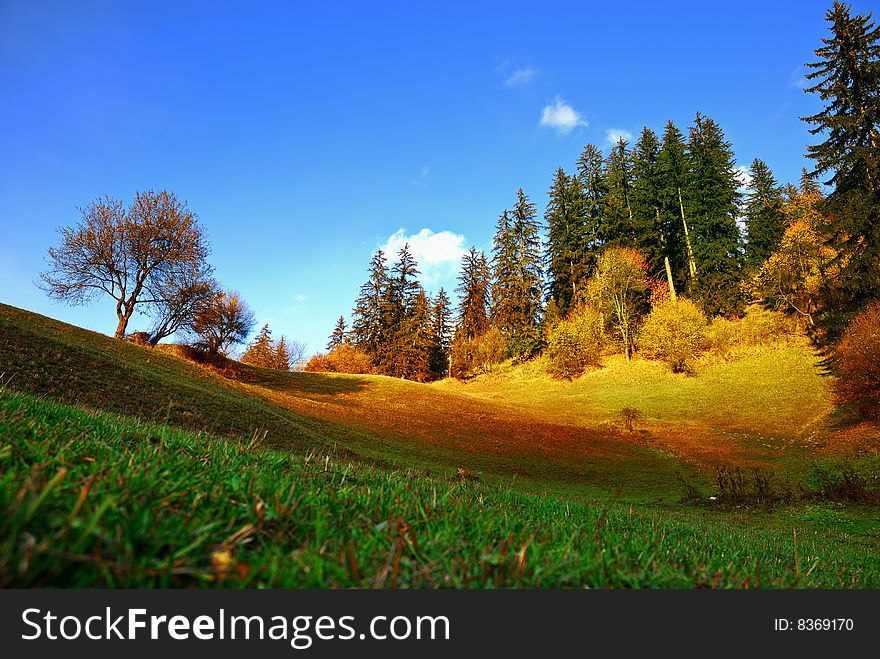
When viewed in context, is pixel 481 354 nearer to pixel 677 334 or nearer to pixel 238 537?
pixel 677 334

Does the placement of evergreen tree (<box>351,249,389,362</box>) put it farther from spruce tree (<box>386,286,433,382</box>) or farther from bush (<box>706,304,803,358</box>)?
bush (<box>706,304,803,358</box>)

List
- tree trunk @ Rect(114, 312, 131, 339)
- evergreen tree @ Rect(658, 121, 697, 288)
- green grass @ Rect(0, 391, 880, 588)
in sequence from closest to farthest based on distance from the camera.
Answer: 1. green grass @ Rect(0, 391, 880, 588)
2. tree trunk @ Rect(114, 312, 131, 339)
3. evergreen tree @ Rect(658, 121, 697, 288)

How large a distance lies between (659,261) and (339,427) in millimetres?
50985

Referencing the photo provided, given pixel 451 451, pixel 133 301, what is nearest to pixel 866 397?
pixel 451 451

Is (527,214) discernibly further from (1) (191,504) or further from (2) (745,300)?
(1) (191,504)

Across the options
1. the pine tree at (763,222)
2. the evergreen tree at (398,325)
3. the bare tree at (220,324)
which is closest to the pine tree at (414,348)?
the evergreen tree at (398,325)

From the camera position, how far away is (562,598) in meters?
1.15

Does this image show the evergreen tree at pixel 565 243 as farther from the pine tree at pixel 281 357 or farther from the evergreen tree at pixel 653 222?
the pine tree at pixel 281 357

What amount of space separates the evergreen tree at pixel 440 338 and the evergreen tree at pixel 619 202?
1125 inches

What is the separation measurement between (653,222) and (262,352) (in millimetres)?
60792

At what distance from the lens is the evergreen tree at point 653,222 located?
57.0 meters

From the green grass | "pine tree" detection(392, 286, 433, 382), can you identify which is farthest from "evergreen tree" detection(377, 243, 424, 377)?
the green grass

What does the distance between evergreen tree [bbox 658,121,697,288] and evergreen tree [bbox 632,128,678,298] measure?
190mm

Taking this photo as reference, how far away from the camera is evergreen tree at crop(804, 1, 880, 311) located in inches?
1085
